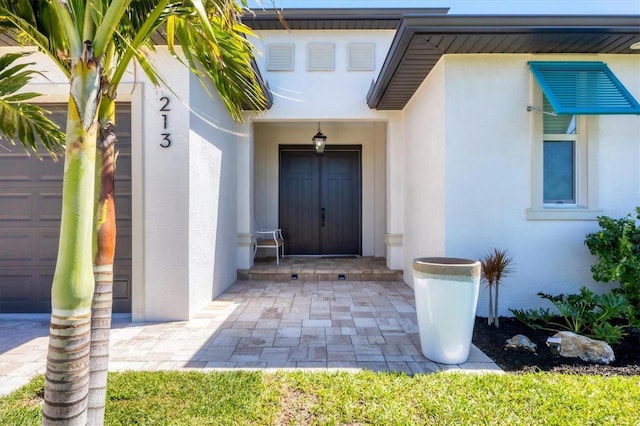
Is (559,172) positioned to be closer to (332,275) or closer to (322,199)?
(332,275)

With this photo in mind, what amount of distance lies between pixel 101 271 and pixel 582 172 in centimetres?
523

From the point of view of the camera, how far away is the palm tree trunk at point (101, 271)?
66.5 inches

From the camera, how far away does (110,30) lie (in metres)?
1.47

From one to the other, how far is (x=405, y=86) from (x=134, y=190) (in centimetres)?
417

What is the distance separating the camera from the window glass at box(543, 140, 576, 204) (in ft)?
14.5

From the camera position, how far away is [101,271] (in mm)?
1718

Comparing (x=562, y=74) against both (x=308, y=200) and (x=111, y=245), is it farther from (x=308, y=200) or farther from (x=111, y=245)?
(x=308, y=200)

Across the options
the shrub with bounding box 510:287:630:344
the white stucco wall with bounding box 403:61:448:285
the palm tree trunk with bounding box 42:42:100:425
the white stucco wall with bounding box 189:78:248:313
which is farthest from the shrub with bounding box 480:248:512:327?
the palm tree trunk with bounding box 42:42:100:425

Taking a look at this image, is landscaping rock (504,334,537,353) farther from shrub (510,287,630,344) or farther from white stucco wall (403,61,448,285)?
white stucco wall (403,61,448,285)

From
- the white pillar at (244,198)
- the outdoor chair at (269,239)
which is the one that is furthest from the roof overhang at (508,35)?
the outdoor chair at (269,239)

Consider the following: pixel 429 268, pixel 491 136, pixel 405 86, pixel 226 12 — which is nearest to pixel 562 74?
pixel 491 136

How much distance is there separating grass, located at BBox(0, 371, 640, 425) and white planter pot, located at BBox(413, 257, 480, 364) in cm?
29

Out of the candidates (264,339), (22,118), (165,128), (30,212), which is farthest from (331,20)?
(264,339)

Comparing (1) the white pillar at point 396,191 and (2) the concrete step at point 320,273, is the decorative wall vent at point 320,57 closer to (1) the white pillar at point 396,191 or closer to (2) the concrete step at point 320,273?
(1) the white pillar at point 396,191
